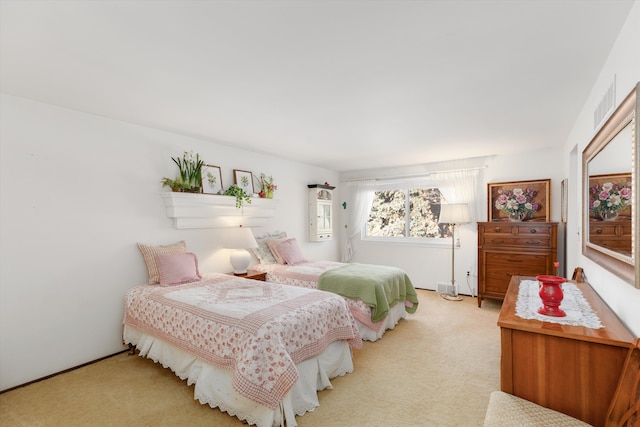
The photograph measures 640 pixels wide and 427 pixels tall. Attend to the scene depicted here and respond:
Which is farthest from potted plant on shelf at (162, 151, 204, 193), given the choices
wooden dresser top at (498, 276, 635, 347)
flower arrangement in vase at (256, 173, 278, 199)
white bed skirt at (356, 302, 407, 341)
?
wooden dresser top at (498, 276, 635, 347)

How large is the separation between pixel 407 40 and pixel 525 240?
3.66 metres

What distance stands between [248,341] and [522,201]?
4.46 metres

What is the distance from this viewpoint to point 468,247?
513 centimetres

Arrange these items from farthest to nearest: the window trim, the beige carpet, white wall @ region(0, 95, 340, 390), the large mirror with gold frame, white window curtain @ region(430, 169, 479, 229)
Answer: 1. the window trim
2. white window curtain @ region(430, 169, 479, 229)
3. white wall @ region(0, 95, 340, 390)
4. the beige carpet
5. the large mirror with gold frame

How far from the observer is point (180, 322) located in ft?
7.97

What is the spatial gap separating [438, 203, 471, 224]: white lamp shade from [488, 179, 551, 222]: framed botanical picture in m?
0.44

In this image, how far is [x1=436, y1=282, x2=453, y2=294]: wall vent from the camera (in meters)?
5.21

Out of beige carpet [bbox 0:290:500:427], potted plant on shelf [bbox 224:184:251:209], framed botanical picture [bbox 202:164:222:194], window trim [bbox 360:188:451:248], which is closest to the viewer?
beige carpet [bbox 0:290:500:427]

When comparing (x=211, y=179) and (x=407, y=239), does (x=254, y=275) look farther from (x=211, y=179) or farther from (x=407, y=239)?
(x=407, y=239)

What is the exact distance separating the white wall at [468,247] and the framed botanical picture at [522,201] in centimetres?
10

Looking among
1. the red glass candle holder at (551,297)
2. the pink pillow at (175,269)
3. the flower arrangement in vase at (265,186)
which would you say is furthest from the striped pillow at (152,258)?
the red glass candle holder at (551,297)

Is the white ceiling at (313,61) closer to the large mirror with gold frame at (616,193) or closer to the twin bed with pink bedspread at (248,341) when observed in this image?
Answer: the large mirror with gold frame at (616,193)

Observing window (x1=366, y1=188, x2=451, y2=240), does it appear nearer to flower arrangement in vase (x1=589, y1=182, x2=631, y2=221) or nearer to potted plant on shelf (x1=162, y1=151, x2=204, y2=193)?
flower arrangement in vase (x1=589, y1=182, x2=631, y2=221)

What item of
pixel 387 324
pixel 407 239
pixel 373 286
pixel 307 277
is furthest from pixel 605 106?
pixel 407 239
